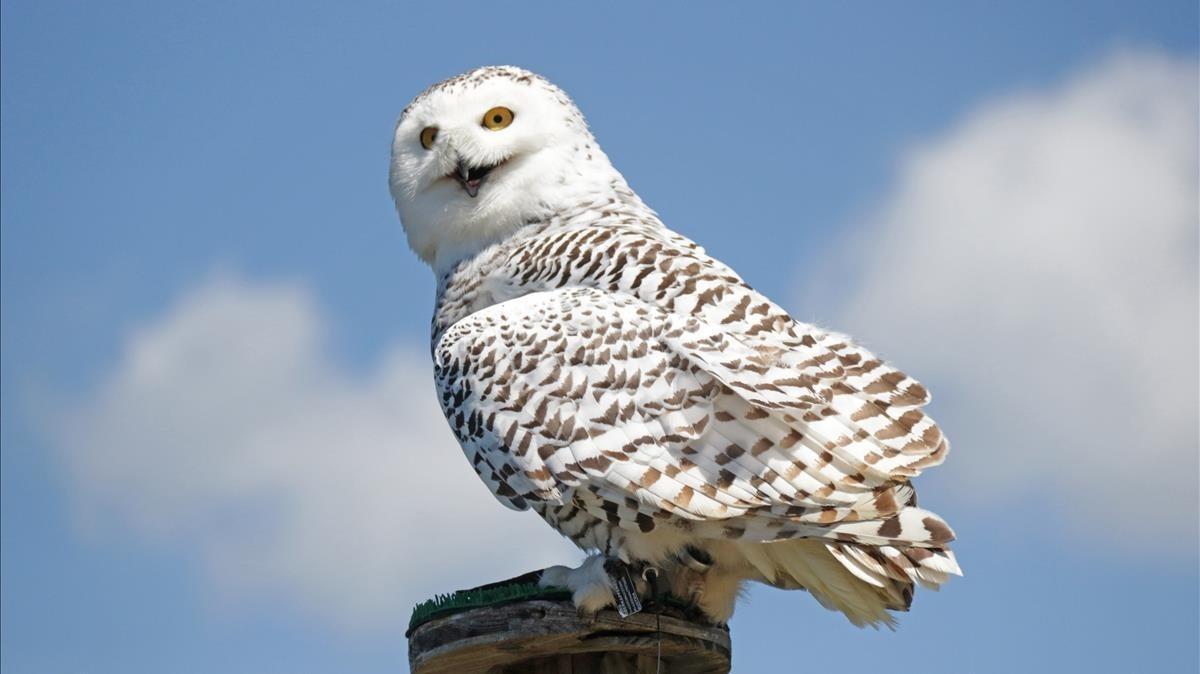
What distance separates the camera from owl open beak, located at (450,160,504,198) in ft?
19.9

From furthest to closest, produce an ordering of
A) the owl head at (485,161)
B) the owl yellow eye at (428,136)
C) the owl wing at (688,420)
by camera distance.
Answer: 1. the owl yellow eye at (428,136)
2. the owl head at (485,161)
3. the owl wing at (688,420)

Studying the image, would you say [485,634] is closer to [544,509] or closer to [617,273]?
[544,509]

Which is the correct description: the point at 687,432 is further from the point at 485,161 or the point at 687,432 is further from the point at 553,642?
the point at 485,161

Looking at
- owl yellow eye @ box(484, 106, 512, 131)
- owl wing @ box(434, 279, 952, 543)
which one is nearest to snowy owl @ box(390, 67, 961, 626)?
owl wing @ box(434, 279, 952, 543)

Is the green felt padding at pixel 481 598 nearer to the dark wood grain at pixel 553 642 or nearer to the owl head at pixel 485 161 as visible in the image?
the dark wood grain at pixel 553 642

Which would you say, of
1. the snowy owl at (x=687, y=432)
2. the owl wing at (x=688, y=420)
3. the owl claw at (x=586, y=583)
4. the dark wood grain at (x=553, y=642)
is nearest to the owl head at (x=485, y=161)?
the snowy owl at (x=687, y=432)

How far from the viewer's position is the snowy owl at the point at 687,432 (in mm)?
4684

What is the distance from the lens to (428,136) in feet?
20.2

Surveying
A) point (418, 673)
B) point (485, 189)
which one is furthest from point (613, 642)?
point (485, 189)

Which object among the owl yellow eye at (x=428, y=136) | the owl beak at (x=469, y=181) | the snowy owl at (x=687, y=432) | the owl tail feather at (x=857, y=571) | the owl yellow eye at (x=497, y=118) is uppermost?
the owl yellow eye at (x=428, y=136)

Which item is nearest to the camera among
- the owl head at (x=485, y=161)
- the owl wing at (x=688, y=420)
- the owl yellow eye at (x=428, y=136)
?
the owl wing at (x=688, y=420)

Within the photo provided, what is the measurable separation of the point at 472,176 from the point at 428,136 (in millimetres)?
267

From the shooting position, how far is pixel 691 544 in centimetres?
489

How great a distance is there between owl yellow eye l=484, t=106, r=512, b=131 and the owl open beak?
6.9 inches
